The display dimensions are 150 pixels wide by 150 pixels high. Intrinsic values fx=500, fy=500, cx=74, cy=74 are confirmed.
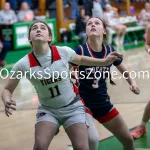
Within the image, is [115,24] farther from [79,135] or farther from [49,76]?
[79,135]

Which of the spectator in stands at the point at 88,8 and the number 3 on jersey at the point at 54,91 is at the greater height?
the number 3 on jersey at the point at 54,91

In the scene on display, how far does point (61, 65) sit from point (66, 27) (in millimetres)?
14228

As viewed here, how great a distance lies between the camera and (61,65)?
514cm

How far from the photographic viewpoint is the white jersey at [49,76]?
16.6ft

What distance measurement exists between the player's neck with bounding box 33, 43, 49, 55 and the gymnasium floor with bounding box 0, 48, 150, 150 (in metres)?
1.98

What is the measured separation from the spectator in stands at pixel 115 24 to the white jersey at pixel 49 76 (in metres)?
15.2

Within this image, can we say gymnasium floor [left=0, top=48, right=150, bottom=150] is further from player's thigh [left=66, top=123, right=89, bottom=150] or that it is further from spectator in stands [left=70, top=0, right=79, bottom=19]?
spectator in stands [left=70, top=0, right=79, bottom=19]

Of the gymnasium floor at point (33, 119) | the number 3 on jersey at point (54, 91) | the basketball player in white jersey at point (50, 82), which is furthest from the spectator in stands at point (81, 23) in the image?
the number 3 on jersey at point (54, 91)

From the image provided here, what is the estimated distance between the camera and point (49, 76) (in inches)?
Result: 199

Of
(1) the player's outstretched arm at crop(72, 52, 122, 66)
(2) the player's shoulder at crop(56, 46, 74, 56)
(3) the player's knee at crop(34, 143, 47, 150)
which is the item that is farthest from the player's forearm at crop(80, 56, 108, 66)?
(3) the player's knee at crop(34, 143, 47, 150)

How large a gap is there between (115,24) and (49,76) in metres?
15.8

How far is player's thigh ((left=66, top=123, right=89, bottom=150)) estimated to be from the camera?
4.75m

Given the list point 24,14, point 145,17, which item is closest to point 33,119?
point 24,14

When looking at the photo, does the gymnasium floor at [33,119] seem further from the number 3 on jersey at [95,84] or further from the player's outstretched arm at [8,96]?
the player's outstretched arm at [8,96]
